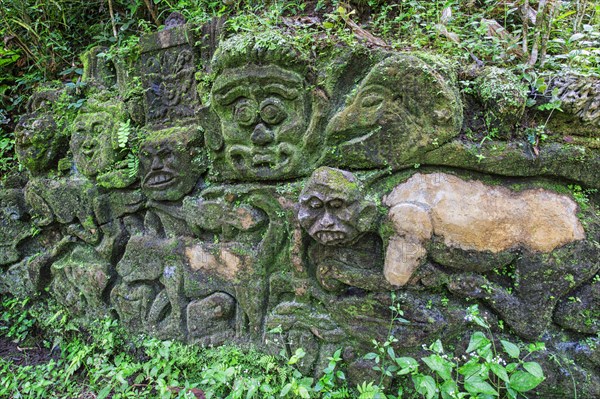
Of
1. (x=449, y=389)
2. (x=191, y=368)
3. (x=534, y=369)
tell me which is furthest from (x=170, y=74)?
(x=534, y=369)

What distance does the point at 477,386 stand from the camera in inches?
79.9

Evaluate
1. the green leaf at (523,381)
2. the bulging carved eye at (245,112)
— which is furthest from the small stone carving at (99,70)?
the green leaf at (523,381)

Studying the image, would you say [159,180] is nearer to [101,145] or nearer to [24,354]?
[101,145]

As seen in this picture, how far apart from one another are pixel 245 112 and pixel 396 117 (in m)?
0.94

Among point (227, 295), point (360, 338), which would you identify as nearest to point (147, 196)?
point (227, 295)

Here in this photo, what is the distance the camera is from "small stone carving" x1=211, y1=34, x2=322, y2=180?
2496 mm

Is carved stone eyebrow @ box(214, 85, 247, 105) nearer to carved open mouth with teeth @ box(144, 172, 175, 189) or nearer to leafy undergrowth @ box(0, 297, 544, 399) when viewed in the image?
carved open mouth with teeth @ box(144, 172, 175, 189)

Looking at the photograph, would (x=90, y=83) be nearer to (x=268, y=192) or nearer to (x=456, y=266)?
(x=268, y=192)

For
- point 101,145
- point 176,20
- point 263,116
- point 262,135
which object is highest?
point 176,20

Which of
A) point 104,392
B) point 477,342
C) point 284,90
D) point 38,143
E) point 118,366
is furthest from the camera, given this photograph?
point 38,143

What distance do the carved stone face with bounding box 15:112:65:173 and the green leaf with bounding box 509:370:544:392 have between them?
3.82 metres

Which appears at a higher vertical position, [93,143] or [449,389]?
[93,143]

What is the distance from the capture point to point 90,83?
12.1 feet

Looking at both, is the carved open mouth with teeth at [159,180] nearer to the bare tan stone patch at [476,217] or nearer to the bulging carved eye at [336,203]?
the bulging carved eye at [336,203]
